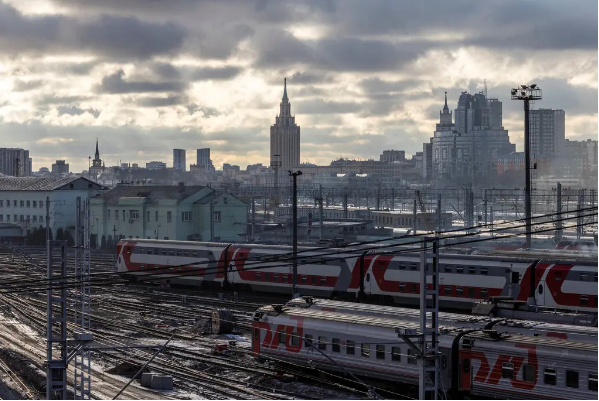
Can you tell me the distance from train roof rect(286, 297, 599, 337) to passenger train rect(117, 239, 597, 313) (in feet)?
8.74

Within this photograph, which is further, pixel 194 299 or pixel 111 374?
pixel 194 299

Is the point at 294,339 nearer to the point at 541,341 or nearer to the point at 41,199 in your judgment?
the point at 541,341

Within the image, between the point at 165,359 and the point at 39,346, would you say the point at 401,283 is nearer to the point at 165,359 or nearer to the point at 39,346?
the point at 165,359

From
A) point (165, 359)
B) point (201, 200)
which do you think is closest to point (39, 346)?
point (165, 359)

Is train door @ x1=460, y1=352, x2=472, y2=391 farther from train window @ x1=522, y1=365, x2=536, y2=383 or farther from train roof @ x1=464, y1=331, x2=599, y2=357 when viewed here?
train window @ x1=522, y1=365, x2=536, y2=383

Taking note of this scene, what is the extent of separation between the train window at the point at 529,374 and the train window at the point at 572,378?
0.73 m

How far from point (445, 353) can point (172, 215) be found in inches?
1771

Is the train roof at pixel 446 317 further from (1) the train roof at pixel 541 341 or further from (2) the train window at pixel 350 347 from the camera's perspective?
(2) the train window at pixel 350 347

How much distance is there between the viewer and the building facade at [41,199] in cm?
7006

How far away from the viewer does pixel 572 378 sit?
57.1 ft

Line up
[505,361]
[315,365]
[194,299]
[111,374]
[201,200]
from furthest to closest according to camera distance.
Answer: [201,200] < [194,299] < [111,374] < [315,365] < [505,361]

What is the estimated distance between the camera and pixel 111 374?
75.4ft

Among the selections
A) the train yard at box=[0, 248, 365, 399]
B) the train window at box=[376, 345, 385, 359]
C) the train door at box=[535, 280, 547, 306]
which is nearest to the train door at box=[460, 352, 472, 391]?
the train window at box=[376, 345, 385, 359]

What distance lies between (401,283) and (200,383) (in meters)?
12.3
